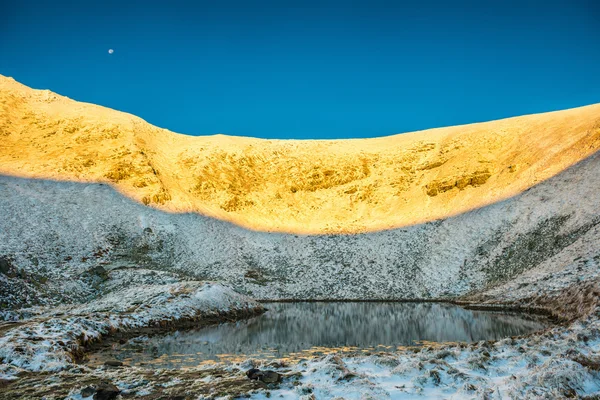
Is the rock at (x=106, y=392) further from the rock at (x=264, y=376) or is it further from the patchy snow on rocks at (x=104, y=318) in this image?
the patchy snow on rocks at (x=104, y=318)

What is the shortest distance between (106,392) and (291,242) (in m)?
44.6

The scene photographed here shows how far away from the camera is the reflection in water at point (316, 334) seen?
15727mm

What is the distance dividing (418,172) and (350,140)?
21.7 metres

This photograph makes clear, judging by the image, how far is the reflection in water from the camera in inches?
619

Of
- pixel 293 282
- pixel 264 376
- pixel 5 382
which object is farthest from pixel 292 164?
pixel 264 376

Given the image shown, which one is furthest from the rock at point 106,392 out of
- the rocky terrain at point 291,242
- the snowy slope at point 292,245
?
the snowy slope at point 292,245

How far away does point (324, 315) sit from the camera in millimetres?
29750

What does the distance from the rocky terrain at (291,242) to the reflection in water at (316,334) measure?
7.36ft

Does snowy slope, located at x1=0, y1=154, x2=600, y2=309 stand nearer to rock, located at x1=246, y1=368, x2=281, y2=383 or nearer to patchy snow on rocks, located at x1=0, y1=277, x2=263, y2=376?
patchy snow on rocks, located at x1=0, y1=277, x2=263, y2=376

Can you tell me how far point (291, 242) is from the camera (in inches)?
2093

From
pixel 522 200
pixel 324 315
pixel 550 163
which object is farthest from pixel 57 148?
pixel 550 163

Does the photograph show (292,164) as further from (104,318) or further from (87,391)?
(87,391)

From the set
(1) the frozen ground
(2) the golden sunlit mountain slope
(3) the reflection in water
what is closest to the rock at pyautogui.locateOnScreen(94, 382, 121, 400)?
(1) the frozen ground

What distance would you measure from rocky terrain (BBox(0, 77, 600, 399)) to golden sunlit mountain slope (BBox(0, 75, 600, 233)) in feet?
1.16
